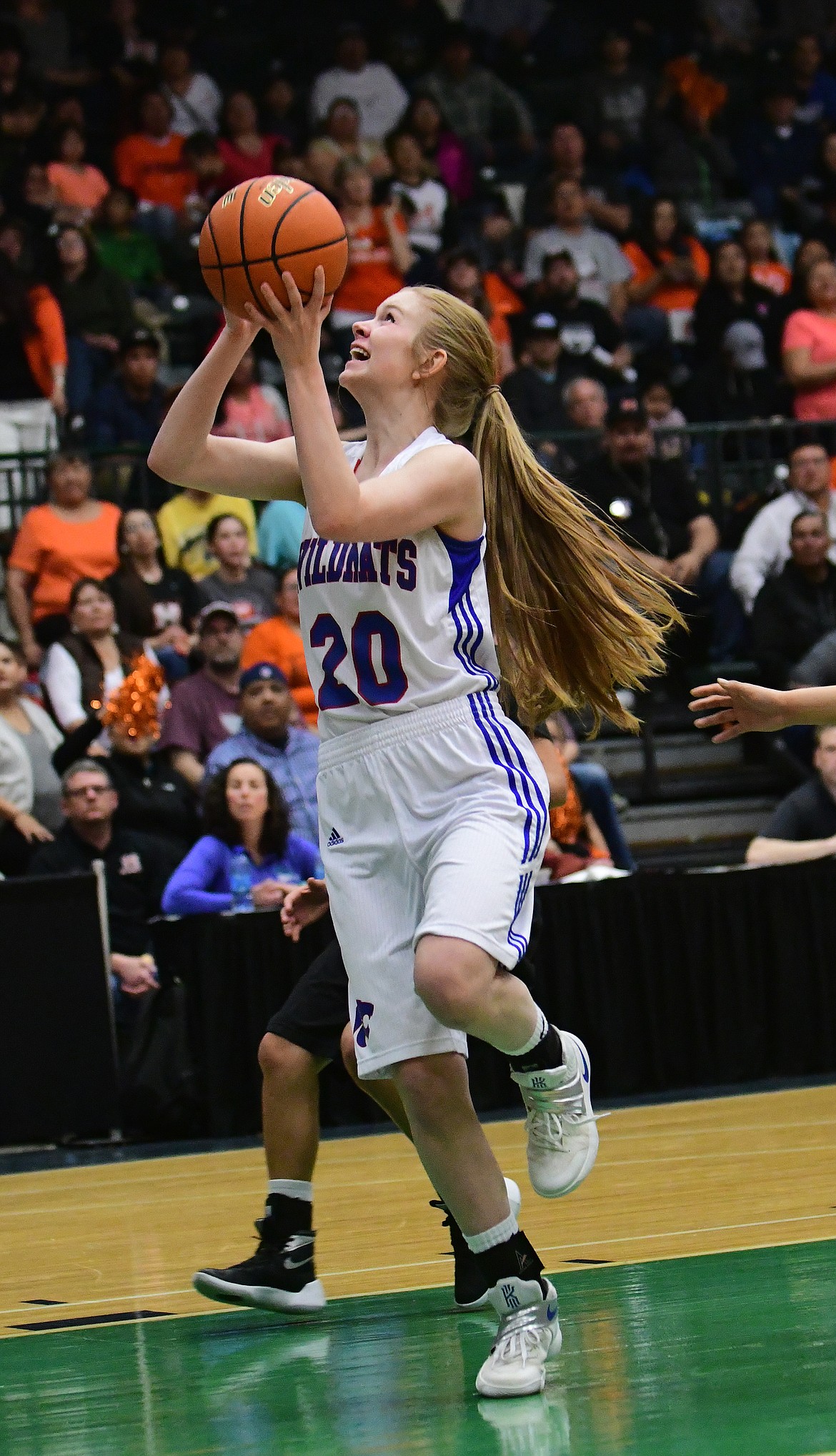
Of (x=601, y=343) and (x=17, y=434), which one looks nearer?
(x=17, y=434)

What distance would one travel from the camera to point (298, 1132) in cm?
474

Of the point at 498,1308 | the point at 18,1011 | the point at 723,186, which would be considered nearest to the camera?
the point at 498,1308

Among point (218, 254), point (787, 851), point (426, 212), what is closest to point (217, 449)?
point (218, 254)

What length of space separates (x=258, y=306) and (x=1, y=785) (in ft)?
18.6

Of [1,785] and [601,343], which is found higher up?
[601,343]

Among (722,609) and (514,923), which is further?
(722,609)

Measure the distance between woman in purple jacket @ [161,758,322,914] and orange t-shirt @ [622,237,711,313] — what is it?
7469 mm

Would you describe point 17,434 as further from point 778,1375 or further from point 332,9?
point 778,1375

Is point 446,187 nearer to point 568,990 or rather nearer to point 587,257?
point 587,257

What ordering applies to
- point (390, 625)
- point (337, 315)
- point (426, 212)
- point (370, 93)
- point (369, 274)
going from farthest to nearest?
point (370, 93) → point (426, 212) → point (369, 274) → point (337, 315) → point (390, 625)

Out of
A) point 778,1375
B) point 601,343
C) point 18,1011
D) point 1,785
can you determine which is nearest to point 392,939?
point 778,1375

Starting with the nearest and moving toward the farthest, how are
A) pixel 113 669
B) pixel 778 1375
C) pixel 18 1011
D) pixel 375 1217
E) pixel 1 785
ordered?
pixel 778 1375, pixel 375 1217, pixel 18 1011, pixel 1 785, pixel 113 669

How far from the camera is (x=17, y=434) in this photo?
12.0m

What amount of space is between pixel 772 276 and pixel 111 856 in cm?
777
